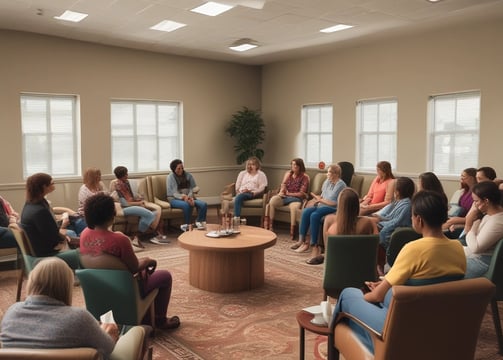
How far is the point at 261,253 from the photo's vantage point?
510 cm

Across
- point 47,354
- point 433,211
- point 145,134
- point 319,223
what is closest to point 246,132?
point 145,134

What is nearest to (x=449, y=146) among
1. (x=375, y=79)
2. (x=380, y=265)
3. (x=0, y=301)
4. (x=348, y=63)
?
(x=375, y=79)

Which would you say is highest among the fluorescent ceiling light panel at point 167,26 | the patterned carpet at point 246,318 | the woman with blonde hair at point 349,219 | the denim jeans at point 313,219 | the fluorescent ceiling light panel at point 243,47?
the fluorescent ceiling light panel at point 167,26

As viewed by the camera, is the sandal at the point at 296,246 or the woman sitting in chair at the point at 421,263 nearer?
the woman sitting in chair at the point at 421,263

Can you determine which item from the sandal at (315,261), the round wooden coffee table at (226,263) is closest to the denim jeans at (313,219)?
the sandal at (315,261)

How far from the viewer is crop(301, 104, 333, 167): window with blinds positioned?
29.8 ft

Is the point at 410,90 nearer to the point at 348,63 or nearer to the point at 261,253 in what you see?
the point at 348,63

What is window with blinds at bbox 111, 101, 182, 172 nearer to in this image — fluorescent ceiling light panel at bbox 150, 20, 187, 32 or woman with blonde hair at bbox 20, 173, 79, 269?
fluorescent ceiling light panel at bbox 150, 20, 187, 32

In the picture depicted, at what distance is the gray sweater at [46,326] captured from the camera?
192 centimetres

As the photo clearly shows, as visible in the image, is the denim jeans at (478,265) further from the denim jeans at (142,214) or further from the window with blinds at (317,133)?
the window with blinds at (317,133)

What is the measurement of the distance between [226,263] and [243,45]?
4370mm

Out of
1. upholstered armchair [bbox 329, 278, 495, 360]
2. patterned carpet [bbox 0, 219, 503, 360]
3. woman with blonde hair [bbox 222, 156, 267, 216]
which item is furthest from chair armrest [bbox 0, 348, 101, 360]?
woman with blonde hair [bbox 222, 156, 267, 216]

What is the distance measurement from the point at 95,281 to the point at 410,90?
19.8ft

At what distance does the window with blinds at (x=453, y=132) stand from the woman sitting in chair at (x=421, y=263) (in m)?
4.89
